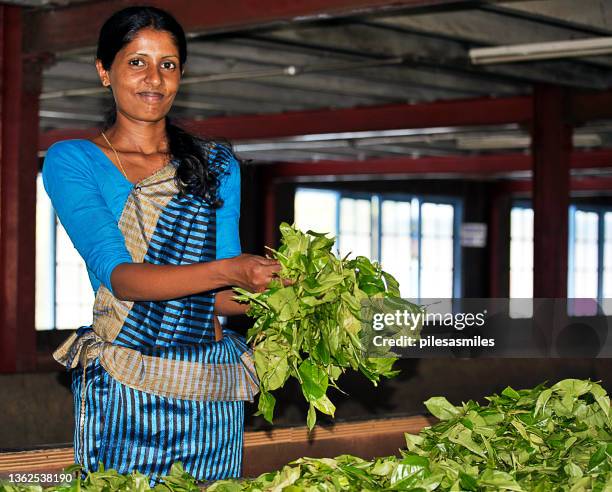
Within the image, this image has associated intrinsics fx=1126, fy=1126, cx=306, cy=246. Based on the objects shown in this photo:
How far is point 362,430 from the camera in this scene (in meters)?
4.37

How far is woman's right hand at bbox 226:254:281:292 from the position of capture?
160cm

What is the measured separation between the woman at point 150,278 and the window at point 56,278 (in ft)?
49.1

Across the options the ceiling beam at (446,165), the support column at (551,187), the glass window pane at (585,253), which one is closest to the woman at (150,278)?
the support column at (551,187)

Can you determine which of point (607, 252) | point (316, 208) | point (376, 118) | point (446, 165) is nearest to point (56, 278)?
point (316, 208)

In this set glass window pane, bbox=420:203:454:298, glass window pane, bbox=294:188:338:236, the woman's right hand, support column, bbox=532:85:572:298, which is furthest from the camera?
glass window pane, bbox=420:203:454:298

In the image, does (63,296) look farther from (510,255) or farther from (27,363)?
(27,363)

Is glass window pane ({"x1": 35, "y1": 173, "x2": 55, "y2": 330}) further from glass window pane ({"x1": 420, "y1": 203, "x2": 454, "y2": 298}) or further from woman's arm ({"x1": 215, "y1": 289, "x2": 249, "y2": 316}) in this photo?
woman's arm ({"x1": 215, "y1": 289, "x2": 249, "y2": 316})

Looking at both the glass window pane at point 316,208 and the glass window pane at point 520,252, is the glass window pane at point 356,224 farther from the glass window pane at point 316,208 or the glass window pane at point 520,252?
the glass window pane at point 520,252

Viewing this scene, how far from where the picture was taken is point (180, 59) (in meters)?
1.88

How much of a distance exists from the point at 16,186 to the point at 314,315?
211 inches

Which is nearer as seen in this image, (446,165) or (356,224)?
(446,165)

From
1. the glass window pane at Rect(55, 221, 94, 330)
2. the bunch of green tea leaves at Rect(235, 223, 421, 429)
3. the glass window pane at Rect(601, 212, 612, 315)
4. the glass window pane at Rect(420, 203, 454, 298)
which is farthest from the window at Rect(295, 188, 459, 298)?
the bunch of green tea leaves at Rect(235, 223, 421, 429)

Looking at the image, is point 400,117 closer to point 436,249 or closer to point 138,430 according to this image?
point 138,430

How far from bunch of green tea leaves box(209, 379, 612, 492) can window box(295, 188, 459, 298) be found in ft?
56.3
